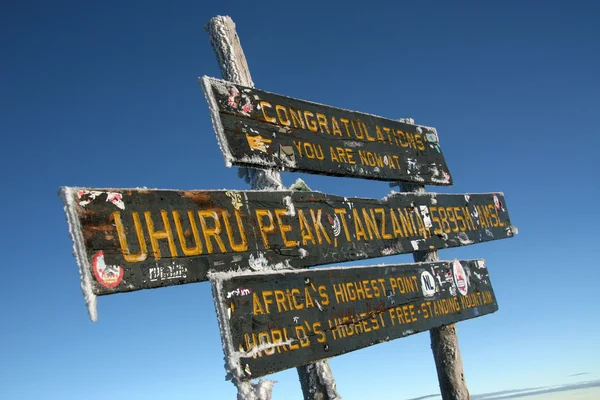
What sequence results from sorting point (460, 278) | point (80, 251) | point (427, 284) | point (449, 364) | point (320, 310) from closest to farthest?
point (80, 251)
point (320, 310)
point (427, 284)
point (460, 278)
point (449, 364)

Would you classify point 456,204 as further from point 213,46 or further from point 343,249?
point 213,46

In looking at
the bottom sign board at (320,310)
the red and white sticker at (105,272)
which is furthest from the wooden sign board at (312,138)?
the red and white sticker at (105,272)

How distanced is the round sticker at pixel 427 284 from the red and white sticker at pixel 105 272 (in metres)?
3.07

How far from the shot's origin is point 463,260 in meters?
6.28

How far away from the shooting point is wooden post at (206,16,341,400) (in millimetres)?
5137

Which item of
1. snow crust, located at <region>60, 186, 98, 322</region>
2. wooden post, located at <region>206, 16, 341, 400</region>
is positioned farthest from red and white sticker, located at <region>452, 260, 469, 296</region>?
snow crust, located at <region>60, 186, 98, 322</region>

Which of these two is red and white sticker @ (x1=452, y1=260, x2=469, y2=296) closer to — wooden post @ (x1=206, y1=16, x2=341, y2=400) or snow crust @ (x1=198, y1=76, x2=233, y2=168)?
wooden post @ (x1=206, y1=16, x2=341, y2=400)

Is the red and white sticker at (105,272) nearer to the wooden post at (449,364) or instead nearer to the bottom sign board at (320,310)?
the bottom sign board at (320,310)

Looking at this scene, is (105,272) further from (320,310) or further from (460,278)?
(460,278)

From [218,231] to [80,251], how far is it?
0.97m

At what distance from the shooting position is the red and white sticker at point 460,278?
6047mm

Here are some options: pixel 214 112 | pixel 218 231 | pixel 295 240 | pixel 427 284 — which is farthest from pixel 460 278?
pixel 214 112

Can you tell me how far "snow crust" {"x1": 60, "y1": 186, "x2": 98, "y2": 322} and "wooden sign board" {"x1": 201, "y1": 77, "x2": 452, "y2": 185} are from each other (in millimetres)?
1269

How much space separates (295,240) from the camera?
4.43m
